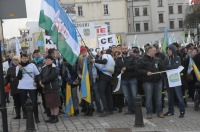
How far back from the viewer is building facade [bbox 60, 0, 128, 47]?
79.4 metres

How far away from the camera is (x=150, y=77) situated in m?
10.8

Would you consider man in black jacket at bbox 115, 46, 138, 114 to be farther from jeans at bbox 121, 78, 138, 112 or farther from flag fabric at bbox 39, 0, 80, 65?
flag fabric at bbox 39, 0, 80, 65

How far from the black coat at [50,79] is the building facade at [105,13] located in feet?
226

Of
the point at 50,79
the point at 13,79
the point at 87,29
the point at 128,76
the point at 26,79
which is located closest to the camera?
the point at 50,79

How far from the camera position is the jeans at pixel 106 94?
451 inches

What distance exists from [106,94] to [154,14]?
82.2m

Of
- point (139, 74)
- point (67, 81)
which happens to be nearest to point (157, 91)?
point (139, 74)

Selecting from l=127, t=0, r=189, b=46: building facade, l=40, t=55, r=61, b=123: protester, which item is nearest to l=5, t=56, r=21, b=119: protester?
l=40, t=55, r=61, b=123: protester

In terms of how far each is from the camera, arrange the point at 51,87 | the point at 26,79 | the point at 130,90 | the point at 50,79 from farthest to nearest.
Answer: the point at 130,90 < the point at 26,79 < the point at 51,87 < the point at 50,79

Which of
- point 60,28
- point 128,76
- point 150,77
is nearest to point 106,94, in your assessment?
point 128,76

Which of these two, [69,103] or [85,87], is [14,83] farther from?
[85,87]

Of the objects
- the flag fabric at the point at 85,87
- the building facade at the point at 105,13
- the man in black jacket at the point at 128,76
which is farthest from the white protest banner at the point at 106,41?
the building facade at the point at 105,13

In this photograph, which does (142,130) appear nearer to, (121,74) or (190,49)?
(121,74)

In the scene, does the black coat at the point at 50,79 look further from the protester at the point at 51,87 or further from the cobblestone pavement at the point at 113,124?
the cobblestone pavement at the point at 113,124
